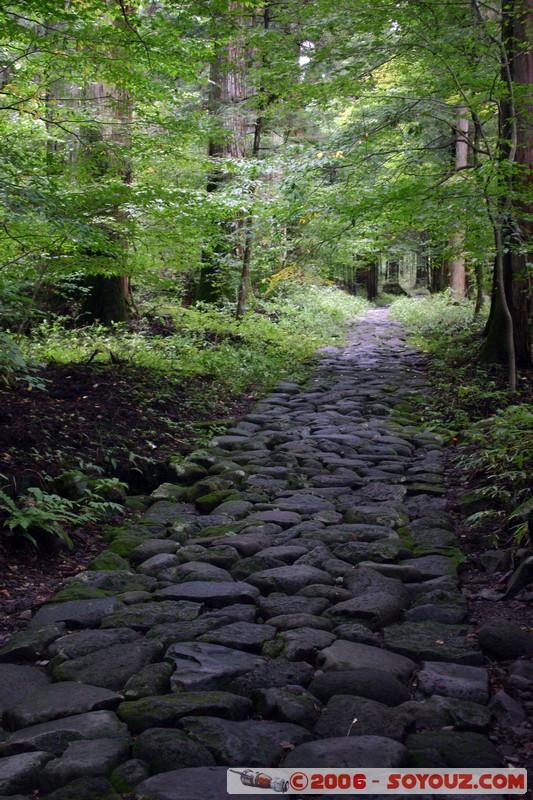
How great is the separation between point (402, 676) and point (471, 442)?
4.29m

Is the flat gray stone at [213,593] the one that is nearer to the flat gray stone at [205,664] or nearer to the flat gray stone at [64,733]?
the flat gray stone at [205,664]

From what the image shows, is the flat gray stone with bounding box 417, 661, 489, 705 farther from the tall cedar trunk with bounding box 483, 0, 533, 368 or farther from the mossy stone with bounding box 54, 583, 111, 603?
the tall cedar trunk with bounding box 483, 0, 533, 368

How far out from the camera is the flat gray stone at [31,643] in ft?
10.9

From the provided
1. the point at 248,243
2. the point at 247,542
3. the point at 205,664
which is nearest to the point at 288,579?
the point at 247,542

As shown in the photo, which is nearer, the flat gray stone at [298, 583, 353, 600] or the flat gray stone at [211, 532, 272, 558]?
the flat gray stone at [298, 583, 353, 600]

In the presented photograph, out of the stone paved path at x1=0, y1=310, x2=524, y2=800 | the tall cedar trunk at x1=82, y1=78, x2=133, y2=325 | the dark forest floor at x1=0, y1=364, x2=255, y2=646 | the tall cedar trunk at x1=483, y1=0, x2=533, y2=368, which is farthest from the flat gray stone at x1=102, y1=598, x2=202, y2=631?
the tall cedar trunk at x1=483, y1=0, x2=533, y2=368

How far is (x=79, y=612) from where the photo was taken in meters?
3.74

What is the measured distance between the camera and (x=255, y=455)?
22.7 ft

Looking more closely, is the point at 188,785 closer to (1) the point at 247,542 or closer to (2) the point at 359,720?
(2) the point at 359,720

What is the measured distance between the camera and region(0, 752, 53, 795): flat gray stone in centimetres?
224

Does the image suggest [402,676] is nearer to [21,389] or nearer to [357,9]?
[21,389]

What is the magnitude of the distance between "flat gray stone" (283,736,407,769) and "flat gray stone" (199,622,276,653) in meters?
0.86

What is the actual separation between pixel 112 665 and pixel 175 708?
547 millimetres

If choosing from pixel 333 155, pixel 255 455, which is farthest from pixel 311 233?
pixel 255 455
